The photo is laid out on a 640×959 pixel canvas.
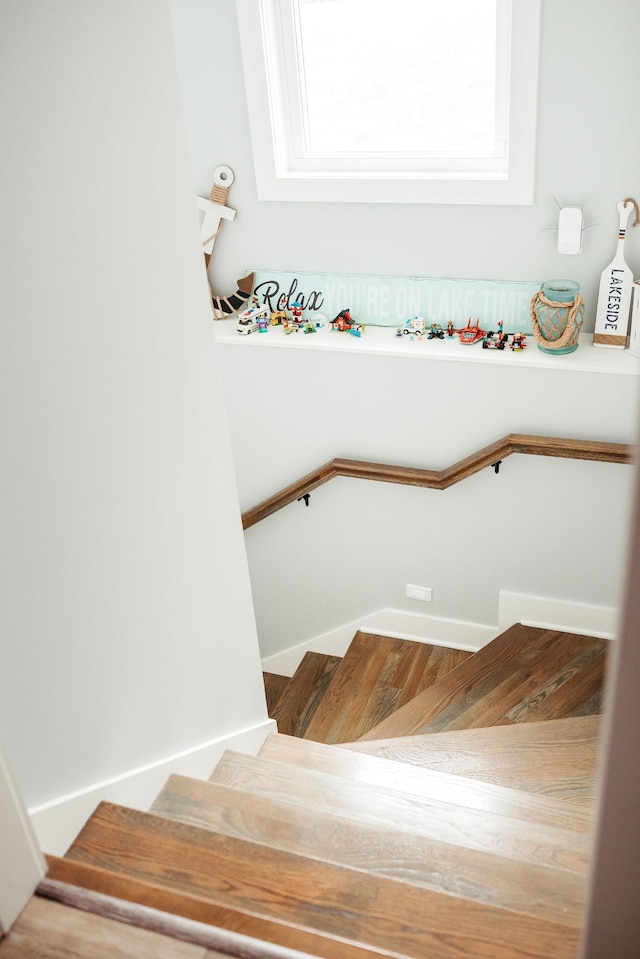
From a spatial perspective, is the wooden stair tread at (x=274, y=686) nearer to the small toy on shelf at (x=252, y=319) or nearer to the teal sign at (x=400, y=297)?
the small toy on shelf at (x=252, y=319)

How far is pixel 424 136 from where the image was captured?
123 inches

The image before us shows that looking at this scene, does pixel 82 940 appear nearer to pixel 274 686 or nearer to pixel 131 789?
pixel 131 789

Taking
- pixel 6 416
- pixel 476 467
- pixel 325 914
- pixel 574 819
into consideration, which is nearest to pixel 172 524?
pixel 6 416

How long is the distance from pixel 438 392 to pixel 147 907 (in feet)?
8.01

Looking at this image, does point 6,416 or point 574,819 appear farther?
point 574,819

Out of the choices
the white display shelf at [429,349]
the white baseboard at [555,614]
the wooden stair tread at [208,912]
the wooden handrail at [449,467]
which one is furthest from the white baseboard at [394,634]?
the wooden stair tread at [208,912]

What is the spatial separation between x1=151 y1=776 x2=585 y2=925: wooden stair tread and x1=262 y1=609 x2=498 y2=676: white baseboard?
1.96 m

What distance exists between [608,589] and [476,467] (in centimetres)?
76

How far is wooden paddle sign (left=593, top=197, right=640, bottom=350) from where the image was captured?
286 centimetres

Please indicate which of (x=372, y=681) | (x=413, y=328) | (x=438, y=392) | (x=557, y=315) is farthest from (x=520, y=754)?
(x=413, y=328)

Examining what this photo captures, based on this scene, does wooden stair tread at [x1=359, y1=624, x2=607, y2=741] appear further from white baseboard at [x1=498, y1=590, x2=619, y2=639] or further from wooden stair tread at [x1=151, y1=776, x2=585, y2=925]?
wooden stair tread at [x1=151, y1=776, x2=585, y2=925]

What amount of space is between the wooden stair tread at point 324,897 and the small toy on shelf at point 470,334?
2.13 metres

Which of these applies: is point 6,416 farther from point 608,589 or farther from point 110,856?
point 608,589

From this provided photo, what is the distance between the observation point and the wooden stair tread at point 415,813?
1977 millimetres
